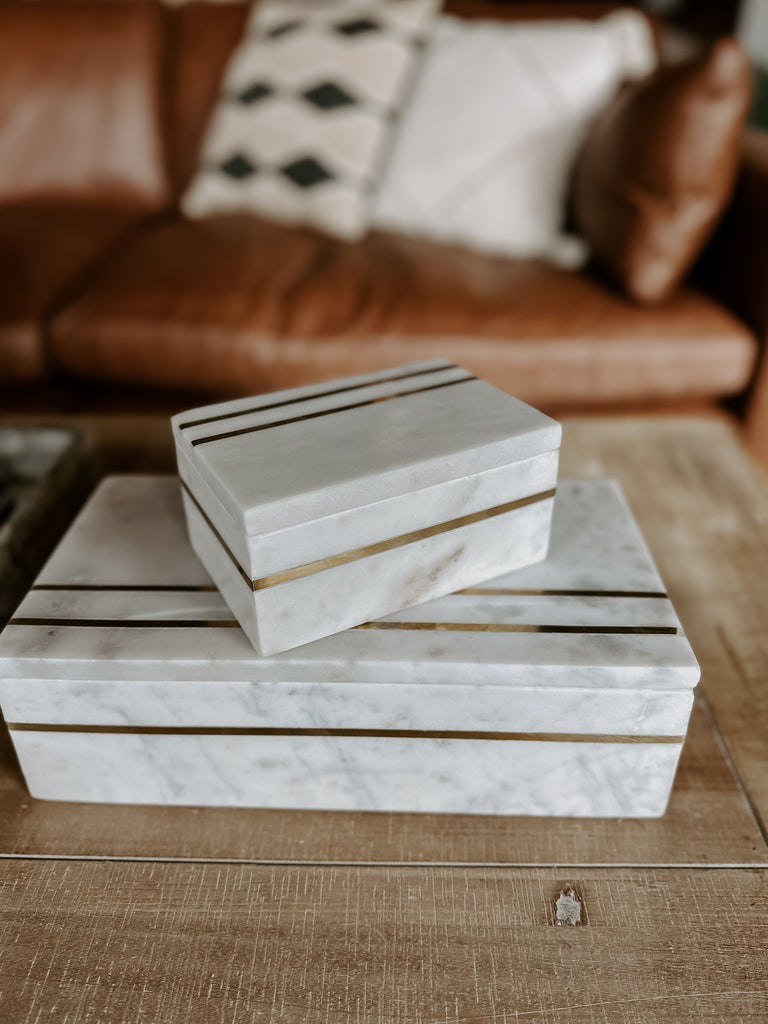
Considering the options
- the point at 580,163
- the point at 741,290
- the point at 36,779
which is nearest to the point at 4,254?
the point at 580,163

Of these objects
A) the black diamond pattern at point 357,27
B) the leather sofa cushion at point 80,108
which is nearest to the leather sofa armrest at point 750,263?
the black diamond pattern at point 357,27

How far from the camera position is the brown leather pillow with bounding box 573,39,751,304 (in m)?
1.12

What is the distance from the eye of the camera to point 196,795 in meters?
0.54

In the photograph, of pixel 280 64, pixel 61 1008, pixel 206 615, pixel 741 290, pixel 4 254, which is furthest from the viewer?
pixel 280 64

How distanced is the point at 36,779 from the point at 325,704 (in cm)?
21

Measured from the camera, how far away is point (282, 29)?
1643 millimetres

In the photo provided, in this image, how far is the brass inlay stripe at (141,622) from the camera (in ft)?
1.70

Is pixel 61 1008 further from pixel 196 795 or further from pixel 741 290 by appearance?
pixel 741 290

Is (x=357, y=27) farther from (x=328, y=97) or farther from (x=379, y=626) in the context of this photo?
(x=379, y=626)

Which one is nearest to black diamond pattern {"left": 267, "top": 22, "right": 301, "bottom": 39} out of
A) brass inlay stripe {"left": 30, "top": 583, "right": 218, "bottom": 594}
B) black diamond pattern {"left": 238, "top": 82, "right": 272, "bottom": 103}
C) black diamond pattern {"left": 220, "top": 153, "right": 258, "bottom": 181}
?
black diamond pattern {"left": 238, "top": 82, "right": 272, "bottom": 103}

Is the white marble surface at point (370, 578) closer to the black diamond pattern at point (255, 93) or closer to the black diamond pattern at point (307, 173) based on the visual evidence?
the black diamond pattern at point (307, 173)

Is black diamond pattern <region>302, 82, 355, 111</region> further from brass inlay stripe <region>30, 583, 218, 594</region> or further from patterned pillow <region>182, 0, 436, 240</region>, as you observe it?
brass inlay stripe <region>30, 583, 218, 594</region>

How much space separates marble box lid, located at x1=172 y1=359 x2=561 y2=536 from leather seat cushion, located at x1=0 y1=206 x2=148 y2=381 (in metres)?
0.84

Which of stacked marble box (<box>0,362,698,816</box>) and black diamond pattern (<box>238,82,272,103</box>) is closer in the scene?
stacked marble box (<box>0,362,698,816</box>)
